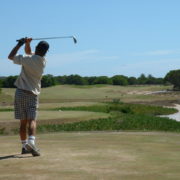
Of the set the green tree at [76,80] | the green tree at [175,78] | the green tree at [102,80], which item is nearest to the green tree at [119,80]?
the green tree at [102,80]

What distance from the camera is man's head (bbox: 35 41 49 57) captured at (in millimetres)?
8594

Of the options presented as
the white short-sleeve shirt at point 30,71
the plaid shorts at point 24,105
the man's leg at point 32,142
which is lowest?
the man's leg at point 32,142

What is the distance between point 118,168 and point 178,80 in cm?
14230

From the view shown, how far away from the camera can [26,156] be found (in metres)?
8.44

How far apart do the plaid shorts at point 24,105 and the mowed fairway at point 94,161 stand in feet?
2.32

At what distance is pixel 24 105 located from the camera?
8.59 m

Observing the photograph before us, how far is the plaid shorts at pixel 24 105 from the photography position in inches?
338

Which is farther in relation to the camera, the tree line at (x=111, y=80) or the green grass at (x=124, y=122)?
the tree line at (x=111, y=80)

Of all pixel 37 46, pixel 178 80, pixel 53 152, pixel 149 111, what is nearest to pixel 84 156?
pixel 53 152

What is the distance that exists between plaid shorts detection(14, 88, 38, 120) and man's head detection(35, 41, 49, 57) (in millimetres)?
731

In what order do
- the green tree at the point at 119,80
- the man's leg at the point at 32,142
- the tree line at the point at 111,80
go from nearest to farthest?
the man's leg at the point at 32,142 < the tree line at the point at 111,80 < the green tree at the point at 119,80

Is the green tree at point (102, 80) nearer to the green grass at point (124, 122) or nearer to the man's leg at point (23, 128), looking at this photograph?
the green grass at point (124, 122)

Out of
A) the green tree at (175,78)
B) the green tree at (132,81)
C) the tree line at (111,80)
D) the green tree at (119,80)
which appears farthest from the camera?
the green tree at (132,81)

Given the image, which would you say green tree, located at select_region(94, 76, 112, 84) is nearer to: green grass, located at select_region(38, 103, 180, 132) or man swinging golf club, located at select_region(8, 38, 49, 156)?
green grass, located at select_region(38, 103, 180, 132)
